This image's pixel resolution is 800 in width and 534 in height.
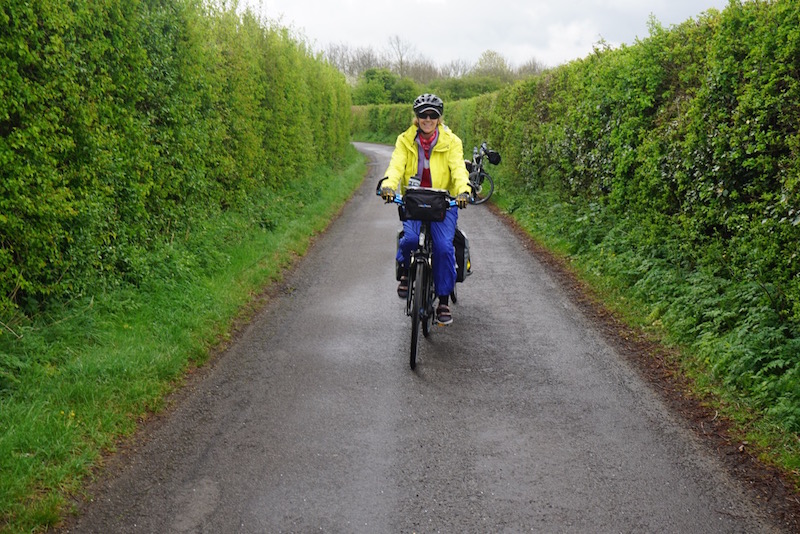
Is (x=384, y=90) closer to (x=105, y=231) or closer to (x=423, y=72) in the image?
(x=423, y=72)

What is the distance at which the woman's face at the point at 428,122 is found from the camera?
6.19m

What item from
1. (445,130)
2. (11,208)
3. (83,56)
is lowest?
(11,208)

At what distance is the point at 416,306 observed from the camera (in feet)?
18.9

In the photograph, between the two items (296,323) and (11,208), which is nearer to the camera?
(11,208)

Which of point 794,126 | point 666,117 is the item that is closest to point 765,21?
point 794,126

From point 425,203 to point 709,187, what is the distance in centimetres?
285

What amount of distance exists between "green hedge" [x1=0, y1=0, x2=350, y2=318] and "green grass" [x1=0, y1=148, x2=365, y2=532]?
0.25 meters

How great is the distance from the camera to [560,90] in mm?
13172

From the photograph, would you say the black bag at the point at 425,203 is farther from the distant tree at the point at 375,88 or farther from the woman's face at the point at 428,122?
the distant tree at the point at 375,88

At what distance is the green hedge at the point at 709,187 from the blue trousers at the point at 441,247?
2.21 m

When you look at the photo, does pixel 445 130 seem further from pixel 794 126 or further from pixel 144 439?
pixel 144 439

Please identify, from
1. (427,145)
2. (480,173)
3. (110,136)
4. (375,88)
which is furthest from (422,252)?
(375,88)

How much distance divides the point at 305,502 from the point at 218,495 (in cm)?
52

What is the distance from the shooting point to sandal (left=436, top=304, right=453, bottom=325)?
6.61 metres
